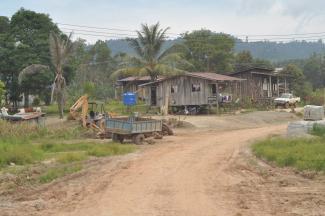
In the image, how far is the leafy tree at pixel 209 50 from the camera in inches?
2960

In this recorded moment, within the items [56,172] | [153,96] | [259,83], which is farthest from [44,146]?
[259,83]

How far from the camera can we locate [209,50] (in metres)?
75.6

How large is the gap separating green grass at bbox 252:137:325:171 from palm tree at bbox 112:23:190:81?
27658 mm

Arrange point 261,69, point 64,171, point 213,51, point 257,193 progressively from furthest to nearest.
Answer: point 213,51
point 261,69
point 64,171
point 257,193

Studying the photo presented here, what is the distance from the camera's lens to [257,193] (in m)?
12.4

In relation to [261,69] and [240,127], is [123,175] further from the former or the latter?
[261,69]

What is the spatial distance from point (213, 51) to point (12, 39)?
35.2m

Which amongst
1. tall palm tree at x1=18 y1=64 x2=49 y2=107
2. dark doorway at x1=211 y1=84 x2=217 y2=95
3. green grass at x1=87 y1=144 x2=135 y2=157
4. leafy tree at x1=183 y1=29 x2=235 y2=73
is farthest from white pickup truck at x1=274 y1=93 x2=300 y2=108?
green grass at x1=87 y1=144 x2=135 y2=157

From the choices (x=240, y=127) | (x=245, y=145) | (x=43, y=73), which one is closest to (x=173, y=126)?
(x=240, y=127)

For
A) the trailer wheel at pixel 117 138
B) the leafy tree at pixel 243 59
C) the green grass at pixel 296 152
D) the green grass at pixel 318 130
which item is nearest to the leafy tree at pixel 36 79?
the trailer wheel at pixel 117 138

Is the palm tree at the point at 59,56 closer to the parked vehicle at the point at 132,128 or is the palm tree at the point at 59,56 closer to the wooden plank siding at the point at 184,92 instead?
the wooden plank siding at the point at 184,92

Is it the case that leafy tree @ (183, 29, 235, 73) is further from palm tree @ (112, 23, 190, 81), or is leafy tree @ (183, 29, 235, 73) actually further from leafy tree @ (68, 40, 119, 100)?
palm tree @ (112, 23, 190, 81)

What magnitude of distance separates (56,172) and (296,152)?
753 cm

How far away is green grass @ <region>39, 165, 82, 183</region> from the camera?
593 inches
